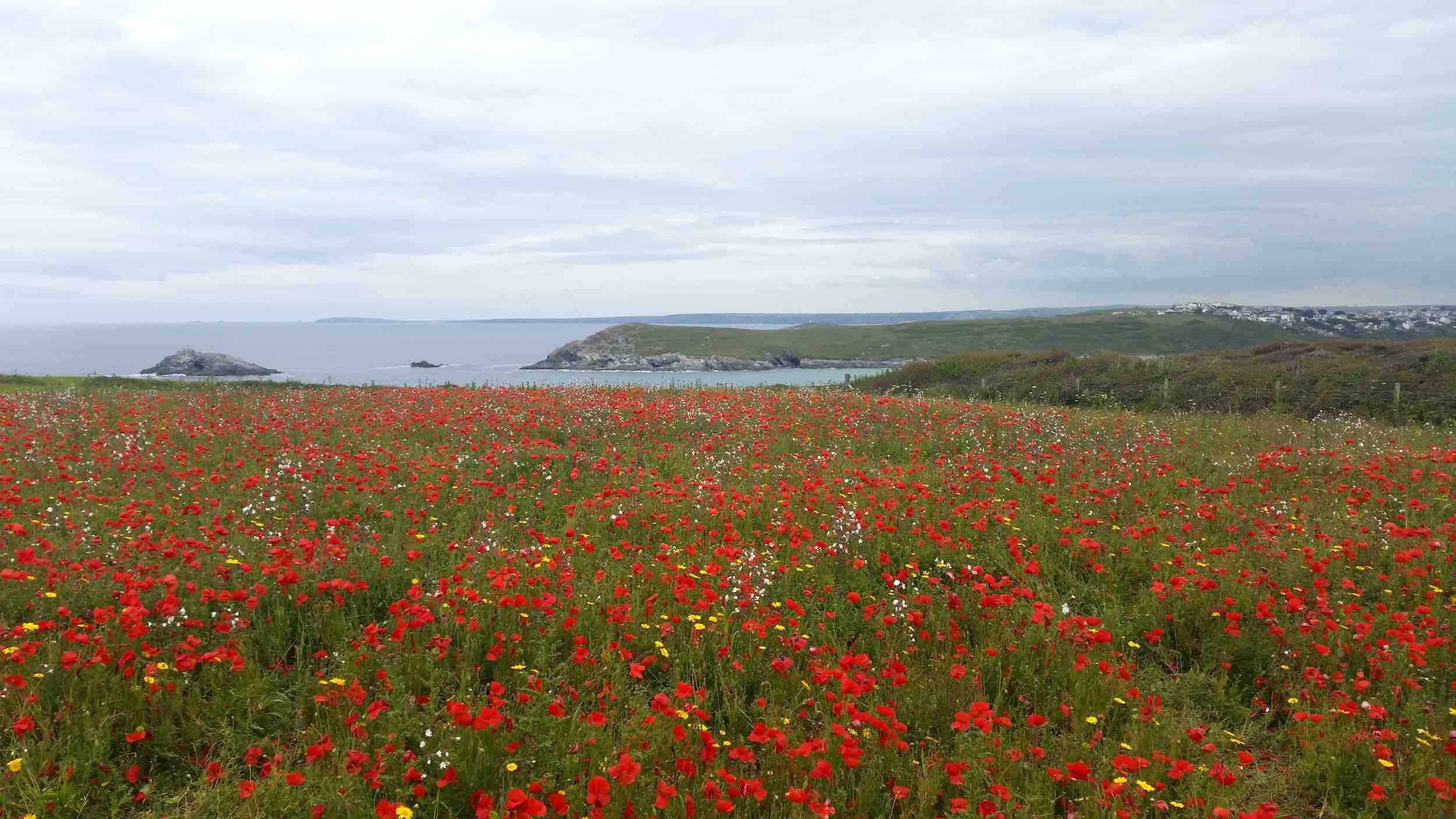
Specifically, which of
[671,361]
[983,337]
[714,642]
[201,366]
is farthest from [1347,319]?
[201,366]

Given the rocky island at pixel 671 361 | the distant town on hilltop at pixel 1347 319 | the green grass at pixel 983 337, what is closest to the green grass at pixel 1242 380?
the distant town on hilltop at pixel 1347 319

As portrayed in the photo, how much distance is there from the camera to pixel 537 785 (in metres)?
3.45

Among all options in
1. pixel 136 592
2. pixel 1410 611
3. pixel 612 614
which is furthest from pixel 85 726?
pixel 1410 611

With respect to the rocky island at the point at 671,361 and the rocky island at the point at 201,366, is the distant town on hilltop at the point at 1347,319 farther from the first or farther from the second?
the rocky island at the point at 201,366

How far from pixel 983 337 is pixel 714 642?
139 meters

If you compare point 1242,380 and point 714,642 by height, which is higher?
point 1242,380

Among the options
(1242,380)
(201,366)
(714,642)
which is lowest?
(714,642)

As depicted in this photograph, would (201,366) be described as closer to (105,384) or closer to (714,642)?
(105,384)

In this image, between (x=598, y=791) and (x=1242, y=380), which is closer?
(x=598, y=791)

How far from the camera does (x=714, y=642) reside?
5344 millimetres

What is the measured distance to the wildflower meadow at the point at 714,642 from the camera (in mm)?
3865

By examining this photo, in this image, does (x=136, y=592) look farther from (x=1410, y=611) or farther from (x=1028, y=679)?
(x=1410, y=611)

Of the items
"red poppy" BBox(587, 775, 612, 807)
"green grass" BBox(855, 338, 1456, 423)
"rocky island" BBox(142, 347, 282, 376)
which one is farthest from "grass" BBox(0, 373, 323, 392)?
"rocky island" BBox(142, 347, 282, 376)

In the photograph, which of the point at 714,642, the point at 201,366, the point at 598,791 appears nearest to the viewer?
the point at 598,791
